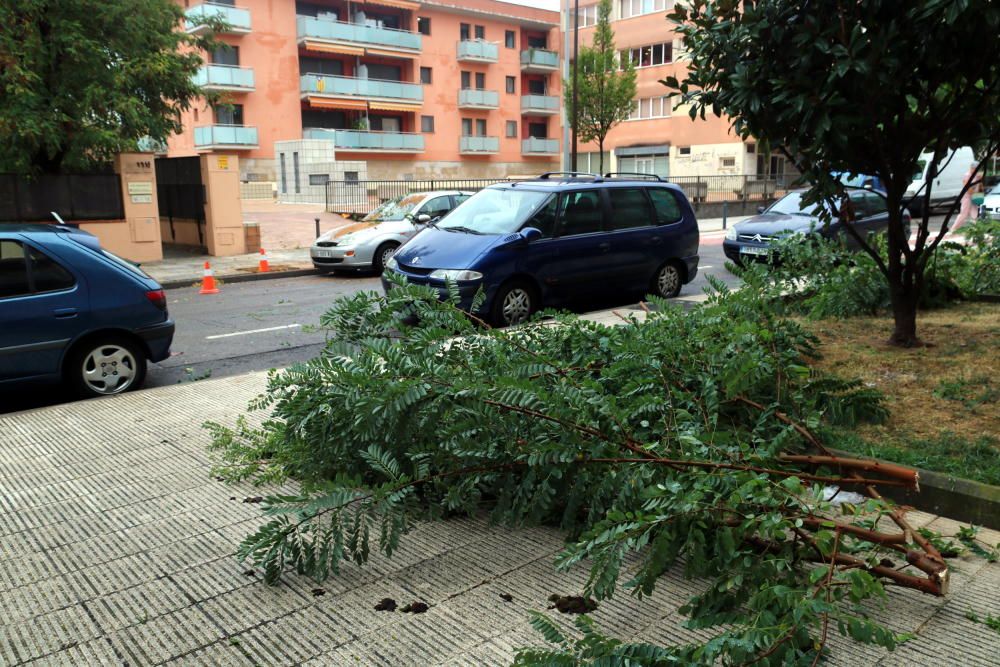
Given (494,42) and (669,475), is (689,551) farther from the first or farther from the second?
(494,42)

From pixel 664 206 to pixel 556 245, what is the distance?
2429 millimetres

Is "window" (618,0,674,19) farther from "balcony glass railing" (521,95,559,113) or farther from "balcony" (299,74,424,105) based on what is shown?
"balcony" (299,74,424,105)

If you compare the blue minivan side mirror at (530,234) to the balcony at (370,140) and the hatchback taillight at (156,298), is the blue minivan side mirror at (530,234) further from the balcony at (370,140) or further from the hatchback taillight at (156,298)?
the balcony at (370,140)

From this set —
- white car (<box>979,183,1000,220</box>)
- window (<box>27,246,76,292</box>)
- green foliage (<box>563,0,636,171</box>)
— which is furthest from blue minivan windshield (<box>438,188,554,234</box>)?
green foliage (<box>563,0,636,171</box>)

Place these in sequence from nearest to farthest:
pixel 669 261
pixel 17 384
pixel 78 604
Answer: pixel 78 604, pixel 17 384, pixel 669 261

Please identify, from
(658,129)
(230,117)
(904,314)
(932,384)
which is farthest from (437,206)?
(658,129)

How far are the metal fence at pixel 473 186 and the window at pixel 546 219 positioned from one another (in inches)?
877

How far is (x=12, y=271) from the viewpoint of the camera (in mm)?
7090

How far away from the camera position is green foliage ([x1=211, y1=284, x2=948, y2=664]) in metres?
2.95

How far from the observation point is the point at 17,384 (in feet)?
23.1

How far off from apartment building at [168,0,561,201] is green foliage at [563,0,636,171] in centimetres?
1210

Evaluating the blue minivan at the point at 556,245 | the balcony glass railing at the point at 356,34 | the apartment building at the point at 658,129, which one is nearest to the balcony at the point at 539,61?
the apartment building at the point at 658,129

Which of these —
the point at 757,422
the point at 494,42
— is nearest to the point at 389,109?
the point at 494,42

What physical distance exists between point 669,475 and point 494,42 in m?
54.8
